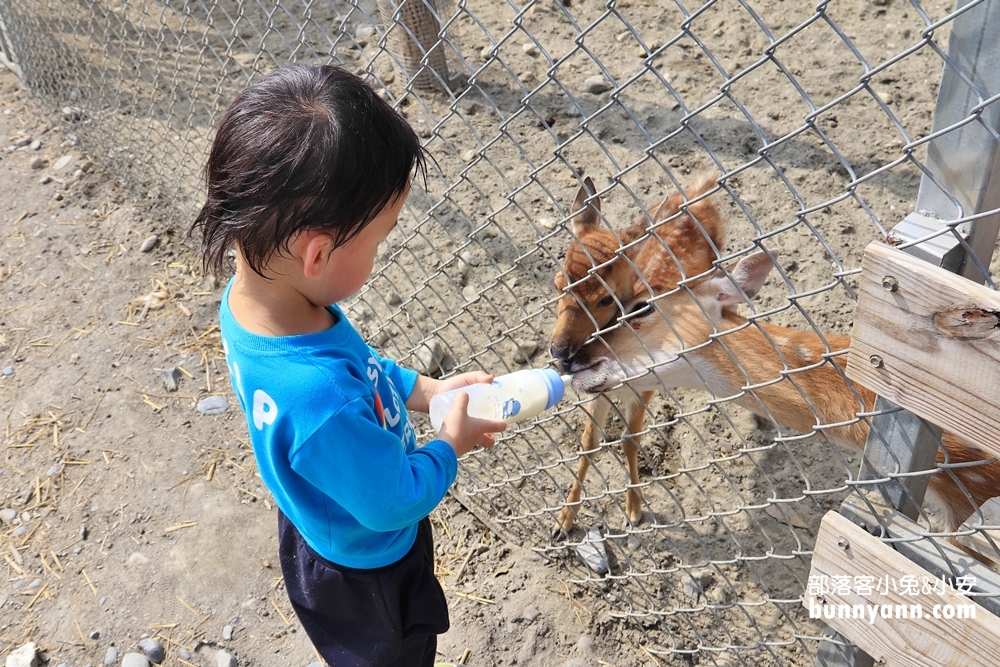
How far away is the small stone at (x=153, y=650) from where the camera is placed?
2969 mm

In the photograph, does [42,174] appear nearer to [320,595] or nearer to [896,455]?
[320,595]

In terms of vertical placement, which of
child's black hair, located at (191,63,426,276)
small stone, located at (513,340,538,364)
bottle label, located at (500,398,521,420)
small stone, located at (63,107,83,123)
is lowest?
small stone, located at (513,340,538,364)

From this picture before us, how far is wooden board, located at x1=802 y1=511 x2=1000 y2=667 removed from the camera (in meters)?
1.61

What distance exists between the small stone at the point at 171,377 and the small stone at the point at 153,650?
1359mm

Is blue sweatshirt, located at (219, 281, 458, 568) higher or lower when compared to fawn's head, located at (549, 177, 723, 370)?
higher

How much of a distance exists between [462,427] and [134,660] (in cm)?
186

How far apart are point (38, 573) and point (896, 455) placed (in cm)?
319

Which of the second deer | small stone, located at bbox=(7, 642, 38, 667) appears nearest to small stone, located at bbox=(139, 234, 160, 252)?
small stone, located at bbox=(7, 642, 38, 667)

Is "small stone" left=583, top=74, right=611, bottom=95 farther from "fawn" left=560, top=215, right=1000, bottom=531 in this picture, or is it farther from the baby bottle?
the baby bottle

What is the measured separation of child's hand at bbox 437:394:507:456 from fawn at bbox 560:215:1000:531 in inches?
34.6

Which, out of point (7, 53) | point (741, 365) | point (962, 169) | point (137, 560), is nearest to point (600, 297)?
point (741, 365)

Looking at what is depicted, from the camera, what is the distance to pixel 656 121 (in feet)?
17.1

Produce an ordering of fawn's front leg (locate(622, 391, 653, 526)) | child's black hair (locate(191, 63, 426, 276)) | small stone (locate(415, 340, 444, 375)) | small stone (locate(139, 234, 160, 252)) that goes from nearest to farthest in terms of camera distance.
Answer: child's black hair (locate(191, 63, 426, 276))
fawn's front leg (locate(622, 391, 653, 526))
small stone (locate(415, 340, 444, 375))
small stone (locate(139, 234, 160, 252))

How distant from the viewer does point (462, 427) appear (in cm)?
196
